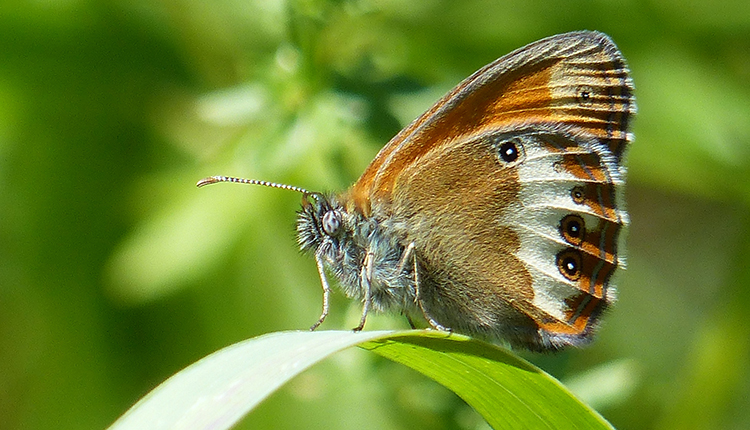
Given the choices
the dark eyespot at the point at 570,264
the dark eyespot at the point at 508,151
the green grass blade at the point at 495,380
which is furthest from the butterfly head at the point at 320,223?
the green grass blade at the point at 495,380

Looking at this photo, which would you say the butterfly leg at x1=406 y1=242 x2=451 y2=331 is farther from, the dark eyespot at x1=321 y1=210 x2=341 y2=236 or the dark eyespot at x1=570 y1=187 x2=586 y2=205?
the dark eyespot at x1=570 y1=187 x2=586 y2=205

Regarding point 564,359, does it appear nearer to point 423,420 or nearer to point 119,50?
point 423,420

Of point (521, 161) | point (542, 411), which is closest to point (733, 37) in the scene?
point (521, 161)

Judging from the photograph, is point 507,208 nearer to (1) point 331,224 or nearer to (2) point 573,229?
(2) point 573,229

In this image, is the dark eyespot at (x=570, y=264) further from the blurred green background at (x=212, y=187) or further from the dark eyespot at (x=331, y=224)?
the blurred green background at (x=212, y=187)

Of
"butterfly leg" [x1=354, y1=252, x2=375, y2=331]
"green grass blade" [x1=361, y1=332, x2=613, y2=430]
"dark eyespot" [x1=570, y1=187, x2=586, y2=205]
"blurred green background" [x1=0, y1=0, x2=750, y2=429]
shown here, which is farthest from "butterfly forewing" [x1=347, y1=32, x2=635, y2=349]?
"blurred green background" [x1=0, y1=0, x2=750, y2=429]

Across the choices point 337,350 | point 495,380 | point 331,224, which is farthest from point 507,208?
point 337,350
